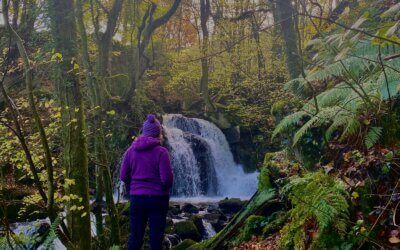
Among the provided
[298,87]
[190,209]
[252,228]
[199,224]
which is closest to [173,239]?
[199,224]

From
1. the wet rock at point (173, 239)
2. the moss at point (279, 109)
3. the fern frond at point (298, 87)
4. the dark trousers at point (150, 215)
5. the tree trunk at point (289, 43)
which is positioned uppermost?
the tree trunk at point (289, 43)

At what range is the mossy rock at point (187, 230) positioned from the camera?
891cm

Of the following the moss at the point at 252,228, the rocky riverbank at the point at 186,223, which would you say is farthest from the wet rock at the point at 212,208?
the moss at the point at 252,228

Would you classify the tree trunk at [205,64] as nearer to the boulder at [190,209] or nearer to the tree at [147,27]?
the tree at [147,27]

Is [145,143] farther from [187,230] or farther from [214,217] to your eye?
[214,217]

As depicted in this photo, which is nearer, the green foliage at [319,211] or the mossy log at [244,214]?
the green foliage at [319,211]

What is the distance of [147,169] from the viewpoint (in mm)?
Result: 4238

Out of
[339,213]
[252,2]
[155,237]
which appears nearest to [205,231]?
[155,237]

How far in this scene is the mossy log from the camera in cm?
493

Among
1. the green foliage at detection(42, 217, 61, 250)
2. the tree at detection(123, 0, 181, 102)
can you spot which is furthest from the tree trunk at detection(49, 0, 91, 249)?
the tree at detection(123, 0, 181, 102)

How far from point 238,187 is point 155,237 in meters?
12.0

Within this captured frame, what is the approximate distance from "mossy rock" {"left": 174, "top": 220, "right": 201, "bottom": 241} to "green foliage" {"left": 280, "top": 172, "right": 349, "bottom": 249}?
212 inches

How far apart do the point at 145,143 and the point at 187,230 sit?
521 cm

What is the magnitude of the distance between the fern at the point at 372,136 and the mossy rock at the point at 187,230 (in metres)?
6.04
